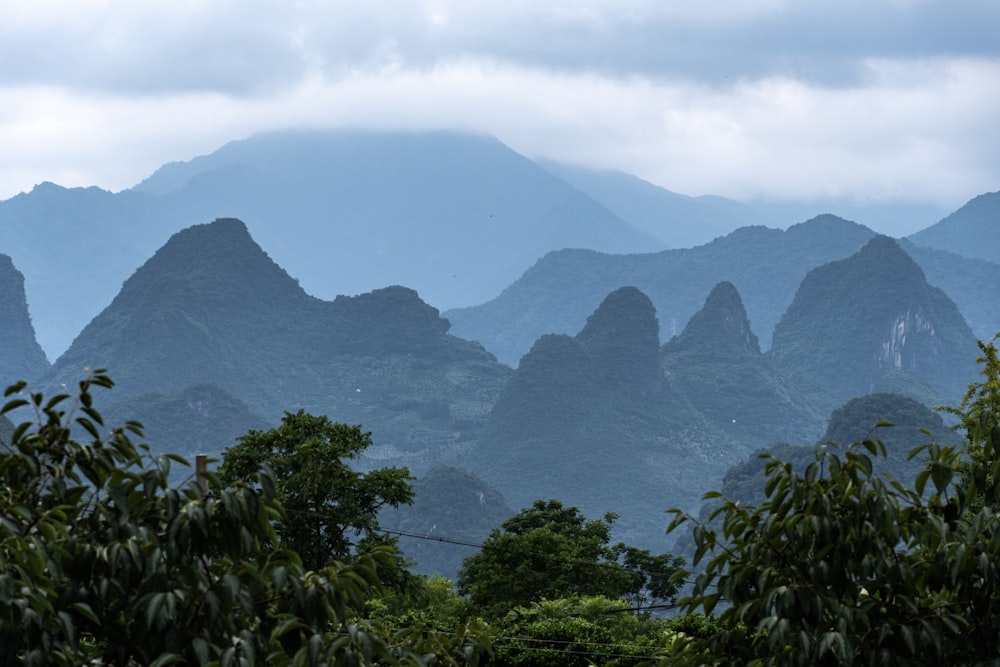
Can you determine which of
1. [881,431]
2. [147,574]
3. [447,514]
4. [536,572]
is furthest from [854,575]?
[447,514]

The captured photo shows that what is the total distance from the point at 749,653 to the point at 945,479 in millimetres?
1790

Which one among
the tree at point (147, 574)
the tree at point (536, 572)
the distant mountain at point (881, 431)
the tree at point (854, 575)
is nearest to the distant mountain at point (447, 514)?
the distant mountain at point (881, 431)

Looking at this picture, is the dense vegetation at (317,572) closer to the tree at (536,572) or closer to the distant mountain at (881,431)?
the tree at (536,572)

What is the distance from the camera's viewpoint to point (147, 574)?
8.26 metres

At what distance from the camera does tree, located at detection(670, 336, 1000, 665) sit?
906 centimetres

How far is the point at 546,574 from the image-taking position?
48.5 m

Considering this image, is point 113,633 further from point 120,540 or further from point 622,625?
point 622,625

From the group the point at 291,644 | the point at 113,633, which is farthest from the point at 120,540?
the point at 291,644

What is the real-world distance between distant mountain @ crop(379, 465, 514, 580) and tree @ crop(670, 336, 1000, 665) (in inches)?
6016

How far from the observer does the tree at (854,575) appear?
357 inches

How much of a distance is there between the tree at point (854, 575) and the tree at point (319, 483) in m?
24.6

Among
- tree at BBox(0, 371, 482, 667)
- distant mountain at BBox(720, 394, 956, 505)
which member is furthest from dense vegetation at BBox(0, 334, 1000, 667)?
distant mountain at BBox(720, 394, 956, 505)

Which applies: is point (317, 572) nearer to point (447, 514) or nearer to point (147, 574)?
point (147, 574)

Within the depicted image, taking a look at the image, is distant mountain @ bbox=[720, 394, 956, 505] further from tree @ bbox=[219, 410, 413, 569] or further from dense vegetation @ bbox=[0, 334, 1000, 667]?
dense vegetation @ bbox=[0, 334, 1000, 667]
